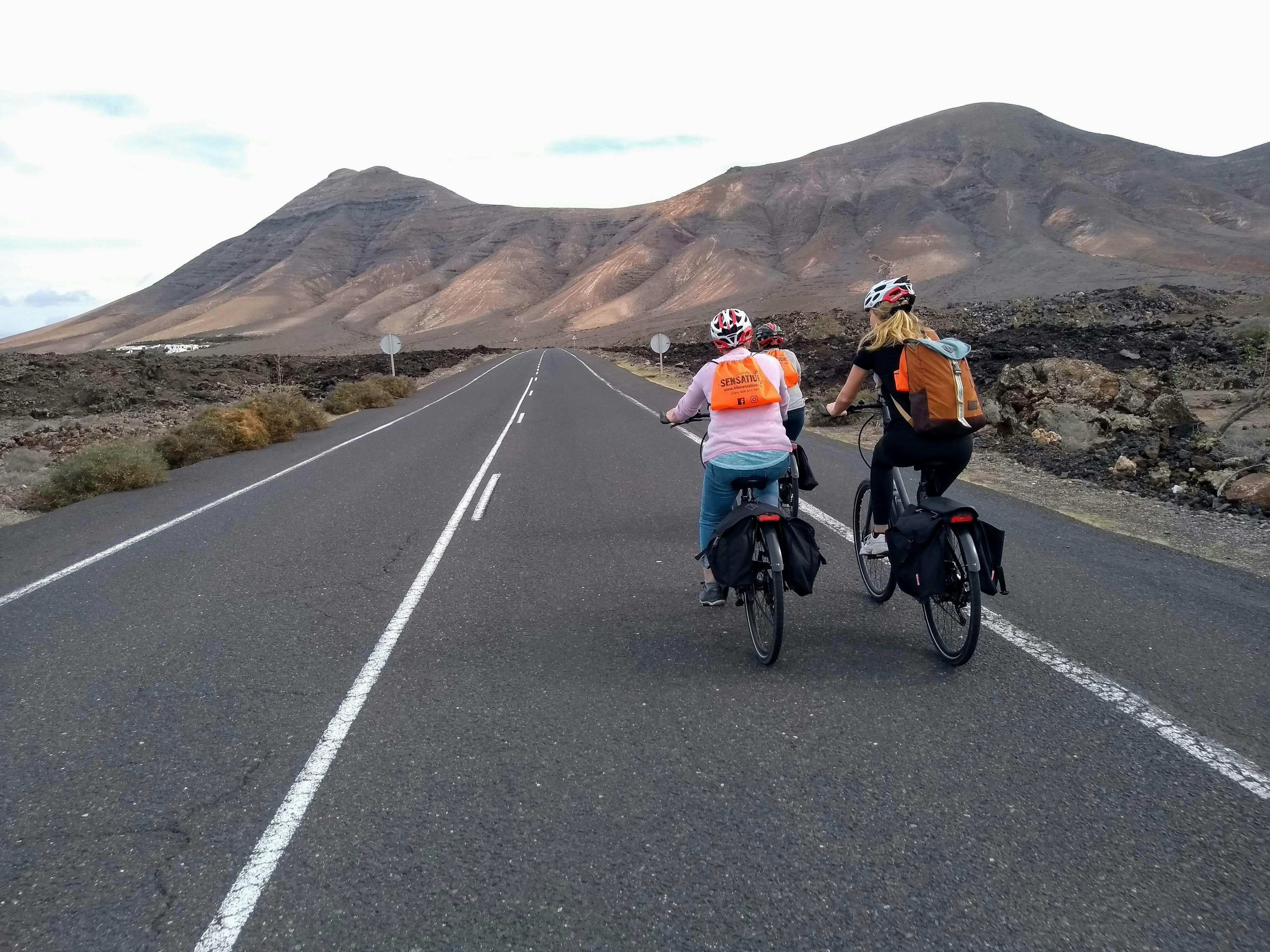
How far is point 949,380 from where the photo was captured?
4246mm

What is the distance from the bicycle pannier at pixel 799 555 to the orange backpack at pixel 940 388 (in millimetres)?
837

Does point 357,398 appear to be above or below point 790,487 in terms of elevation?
below

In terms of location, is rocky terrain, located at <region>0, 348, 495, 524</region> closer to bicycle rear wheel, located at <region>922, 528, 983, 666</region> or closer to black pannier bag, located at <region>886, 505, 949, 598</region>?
black pannier bag, located at <region>886, 505, 949, 598</region>

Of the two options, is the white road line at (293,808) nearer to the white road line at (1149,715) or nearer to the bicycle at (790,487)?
the bicycle at (790,487)

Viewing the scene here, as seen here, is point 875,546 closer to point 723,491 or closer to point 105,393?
point 723,491

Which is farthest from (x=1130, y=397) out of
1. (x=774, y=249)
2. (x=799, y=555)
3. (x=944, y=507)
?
(x=774, y=249)

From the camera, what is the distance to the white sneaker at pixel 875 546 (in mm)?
5133

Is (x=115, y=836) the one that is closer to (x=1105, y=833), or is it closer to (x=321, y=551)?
(x=1105, y=833)

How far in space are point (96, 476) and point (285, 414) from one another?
291 inches

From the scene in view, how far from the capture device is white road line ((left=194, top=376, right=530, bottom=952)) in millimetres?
2578

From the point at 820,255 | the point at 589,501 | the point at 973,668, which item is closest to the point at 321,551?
the point at 589,501

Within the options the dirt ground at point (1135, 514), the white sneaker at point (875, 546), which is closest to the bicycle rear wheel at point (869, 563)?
the white sneaker at point (875, 546)

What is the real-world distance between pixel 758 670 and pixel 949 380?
1.85m

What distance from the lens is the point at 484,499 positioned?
959cm
